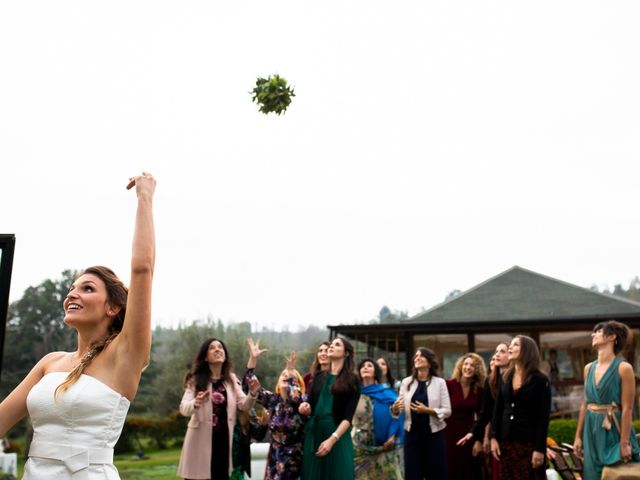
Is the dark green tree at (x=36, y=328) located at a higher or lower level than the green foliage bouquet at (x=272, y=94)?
higher

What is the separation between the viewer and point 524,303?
74.0ft

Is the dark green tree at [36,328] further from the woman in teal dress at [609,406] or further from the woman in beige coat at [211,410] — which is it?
the woman in teal dress at [609,406]

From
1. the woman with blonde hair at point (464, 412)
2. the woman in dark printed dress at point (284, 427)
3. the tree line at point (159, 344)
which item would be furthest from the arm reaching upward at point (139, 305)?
the tree line at point (159, 344)

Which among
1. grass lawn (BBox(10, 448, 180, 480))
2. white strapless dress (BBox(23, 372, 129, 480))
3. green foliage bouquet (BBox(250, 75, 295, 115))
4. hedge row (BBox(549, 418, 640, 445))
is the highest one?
green foliage bouquet (BBox(250, 75, 295, 115))

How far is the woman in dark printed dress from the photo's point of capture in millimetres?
7773

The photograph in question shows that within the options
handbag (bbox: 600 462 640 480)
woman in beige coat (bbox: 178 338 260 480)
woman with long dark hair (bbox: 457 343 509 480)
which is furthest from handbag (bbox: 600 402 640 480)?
woman in beige coat (bbox: 178 338 260 480)

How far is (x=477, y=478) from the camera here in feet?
30.5

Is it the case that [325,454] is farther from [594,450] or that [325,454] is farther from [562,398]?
[562,398]

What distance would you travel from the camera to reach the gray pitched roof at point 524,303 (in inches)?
815

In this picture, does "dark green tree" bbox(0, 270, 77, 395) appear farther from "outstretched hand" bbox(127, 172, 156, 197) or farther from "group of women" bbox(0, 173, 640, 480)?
"outstretched hand" bbox(127, 172, 156, 197)

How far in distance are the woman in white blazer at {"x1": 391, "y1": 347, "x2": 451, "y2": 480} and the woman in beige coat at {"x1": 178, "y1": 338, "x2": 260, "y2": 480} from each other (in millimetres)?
1921

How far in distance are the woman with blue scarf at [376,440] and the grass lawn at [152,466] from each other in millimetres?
8556

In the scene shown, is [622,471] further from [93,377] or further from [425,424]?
[93,377]

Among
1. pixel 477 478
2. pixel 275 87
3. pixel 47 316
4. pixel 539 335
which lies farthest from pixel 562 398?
pixel 47 316
